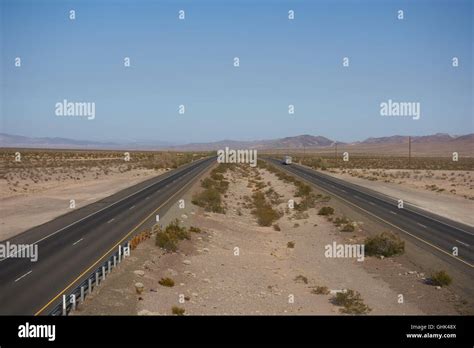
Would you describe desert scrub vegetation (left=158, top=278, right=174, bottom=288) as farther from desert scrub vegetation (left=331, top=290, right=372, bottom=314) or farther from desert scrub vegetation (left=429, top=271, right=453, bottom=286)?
desert scrub vegetation (left=429, top=271, right=453, bottom=286)

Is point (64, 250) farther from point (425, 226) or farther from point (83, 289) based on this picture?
point (425, 226)

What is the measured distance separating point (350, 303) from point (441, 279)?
5047 mm

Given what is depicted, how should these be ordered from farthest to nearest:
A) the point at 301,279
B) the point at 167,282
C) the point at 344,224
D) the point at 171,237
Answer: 1. the point at 344,224
2. the point at 171,237
3. the point at 301,279
4. the point at 167,282

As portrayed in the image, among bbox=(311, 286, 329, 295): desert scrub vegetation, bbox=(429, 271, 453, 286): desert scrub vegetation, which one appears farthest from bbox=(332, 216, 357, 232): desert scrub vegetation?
bbox=(311, 286, 329, 295): desert scrub vegetation

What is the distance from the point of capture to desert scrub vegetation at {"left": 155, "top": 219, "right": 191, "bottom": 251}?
25.8 meters

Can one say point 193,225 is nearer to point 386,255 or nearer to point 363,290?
point 386,255

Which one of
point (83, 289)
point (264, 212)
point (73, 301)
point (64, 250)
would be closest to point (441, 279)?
point (83, 289)

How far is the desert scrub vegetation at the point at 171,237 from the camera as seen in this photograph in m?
25.8

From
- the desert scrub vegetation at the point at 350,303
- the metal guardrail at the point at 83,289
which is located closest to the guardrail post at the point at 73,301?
the metal guardrail at the point at 83,289

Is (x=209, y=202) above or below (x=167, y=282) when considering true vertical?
above

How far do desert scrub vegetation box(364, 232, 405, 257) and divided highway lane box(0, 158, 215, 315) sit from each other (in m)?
13.8

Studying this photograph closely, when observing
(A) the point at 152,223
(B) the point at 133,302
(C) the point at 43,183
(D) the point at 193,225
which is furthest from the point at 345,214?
(C) the point at 43,183

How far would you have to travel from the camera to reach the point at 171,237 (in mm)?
26953

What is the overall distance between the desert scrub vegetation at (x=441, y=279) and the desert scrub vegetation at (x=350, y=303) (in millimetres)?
3782
